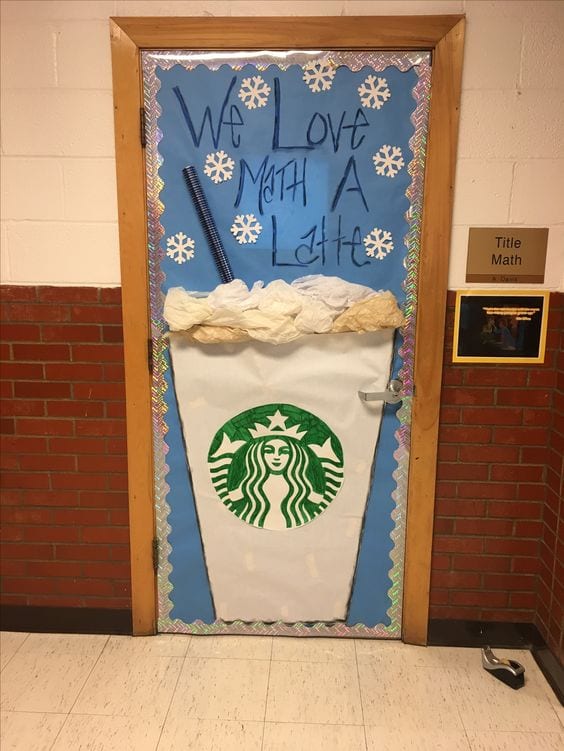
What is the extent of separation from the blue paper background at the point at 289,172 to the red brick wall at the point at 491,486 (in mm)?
396

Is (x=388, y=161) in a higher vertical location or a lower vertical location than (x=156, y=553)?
higher

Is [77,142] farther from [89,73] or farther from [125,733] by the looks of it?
[125,733]

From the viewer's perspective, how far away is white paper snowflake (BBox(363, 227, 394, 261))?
1.96 metres

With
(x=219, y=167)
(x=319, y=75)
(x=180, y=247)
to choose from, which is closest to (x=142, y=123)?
(x=219, y=167)

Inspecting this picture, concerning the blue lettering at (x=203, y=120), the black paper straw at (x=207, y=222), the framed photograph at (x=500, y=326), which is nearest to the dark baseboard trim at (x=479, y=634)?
the framed photograph at (x=500, y=326)

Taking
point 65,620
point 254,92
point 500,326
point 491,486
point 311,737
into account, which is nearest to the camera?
point 311,737

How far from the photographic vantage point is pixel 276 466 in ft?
6.94

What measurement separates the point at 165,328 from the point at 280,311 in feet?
1.40

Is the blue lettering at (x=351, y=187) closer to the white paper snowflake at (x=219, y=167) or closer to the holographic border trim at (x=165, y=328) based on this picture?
the holographic border trim at (x=165, y=328)

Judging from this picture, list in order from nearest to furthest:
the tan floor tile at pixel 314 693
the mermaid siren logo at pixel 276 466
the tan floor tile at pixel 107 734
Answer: the tan floor tile at pixel 107 734, the tan floor tile at pixel 314 693, the mermaid siren logo at pixel 276 466

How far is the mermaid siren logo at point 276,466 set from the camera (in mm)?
2086

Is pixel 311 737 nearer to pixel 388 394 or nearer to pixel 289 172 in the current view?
pixel 388 394

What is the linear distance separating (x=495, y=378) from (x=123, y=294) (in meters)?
1.33

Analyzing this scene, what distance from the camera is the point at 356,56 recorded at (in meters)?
1.86
